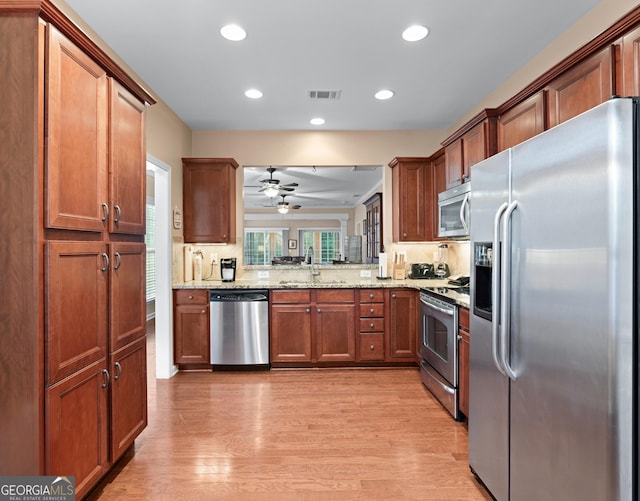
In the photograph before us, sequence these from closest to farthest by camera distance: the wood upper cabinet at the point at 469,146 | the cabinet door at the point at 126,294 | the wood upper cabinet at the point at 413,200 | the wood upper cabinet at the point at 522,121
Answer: the cabinet door at the point at 126,294 < the wood upper cabinet at the point at 522,121 < the wood upper cabinet at the point at 469,146 < the wood upper cabinet at the point at 413,200

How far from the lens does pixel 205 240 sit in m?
4.21

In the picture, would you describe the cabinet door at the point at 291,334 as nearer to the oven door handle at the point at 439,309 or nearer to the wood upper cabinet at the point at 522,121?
the oven door handle at the point at 439,309

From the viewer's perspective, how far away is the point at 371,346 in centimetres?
394

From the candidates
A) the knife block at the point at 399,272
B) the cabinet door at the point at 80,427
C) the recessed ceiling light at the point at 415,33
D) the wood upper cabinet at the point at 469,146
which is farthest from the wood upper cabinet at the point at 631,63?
the knife block at the point at 399,272

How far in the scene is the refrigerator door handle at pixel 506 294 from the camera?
1557 millimetres

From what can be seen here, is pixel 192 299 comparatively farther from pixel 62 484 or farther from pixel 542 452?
pixel 542 452

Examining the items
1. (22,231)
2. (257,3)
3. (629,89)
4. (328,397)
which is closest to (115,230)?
(22,231)

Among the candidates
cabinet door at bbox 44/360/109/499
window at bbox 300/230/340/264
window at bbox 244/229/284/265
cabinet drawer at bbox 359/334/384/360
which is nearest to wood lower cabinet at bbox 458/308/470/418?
cabinet drawer at bbox 359/334/384/360

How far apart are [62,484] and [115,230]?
1.19 meters

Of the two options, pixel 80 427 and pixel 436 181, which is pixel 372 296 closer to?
pixel 436 181

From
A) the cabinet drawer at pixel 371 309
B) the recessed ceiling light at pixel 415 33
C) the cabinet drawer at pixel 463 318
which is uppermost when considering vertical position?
the recessed ceiling light at pixel 415 33

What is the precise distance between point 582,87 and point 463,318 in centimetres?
159

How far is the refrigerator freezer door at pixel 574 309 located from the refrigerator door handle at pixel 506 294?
25mm

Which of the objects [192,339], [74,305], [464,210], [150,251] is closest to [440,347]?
[464,210]
